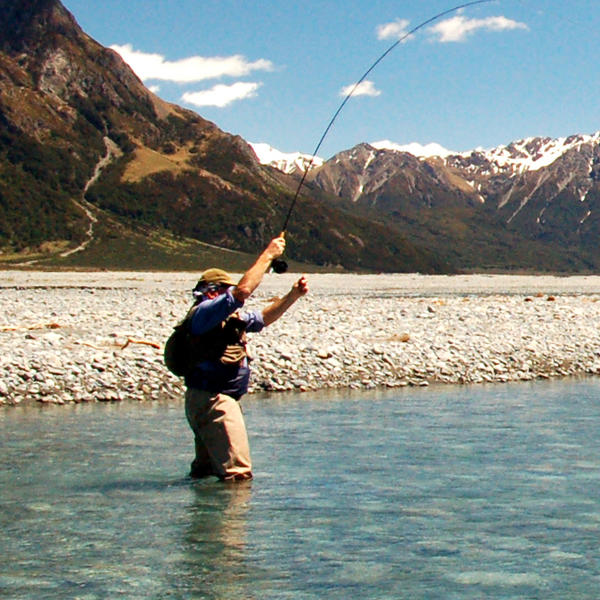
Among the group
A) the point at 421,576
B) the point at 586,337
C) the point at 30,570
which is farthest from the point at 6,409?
the point at 586,337

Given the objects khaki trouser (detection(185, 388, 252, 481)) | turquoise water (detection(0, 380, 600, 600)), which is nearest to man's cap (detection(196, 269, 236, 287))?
khaki trouser (detection(185, 388, 252, 481))

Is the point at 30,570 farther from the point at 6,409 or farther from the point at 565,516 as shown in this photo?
the point at 6,409

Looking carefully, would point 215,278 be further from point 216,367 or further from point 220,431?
point 220,431

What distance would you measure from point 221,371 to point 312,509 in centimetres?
161

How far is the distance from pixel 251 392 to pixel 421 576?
1210 centimetres

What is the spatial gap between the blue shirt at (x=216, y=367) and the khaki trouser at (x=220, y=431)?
0.29 ft

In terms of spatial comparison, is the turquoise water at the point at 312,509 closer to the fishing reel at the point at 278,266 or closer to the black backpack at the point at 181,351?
the black backpack at the point at 181,351

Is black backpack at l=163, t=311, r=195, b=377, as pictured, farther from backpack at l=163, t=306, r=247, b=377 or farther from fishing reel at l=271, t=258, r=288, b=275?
fishing reel at l=271, t=258, r=288, b=275

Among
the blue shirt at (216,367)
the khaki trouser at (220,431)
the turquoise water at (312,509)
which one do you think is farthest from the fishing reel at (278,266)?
the turquoise water at (312,509)

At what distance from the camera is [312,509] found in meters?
10.3

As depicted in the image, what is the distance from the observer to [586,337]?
28875mm

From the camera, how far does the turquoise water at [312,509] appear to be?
7.88 meters

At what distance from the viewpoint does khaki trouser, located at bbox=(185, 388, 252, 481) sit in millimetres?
10781

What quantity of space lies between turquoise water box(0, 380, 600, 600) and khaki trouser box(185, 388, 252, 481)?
0.72 feet
